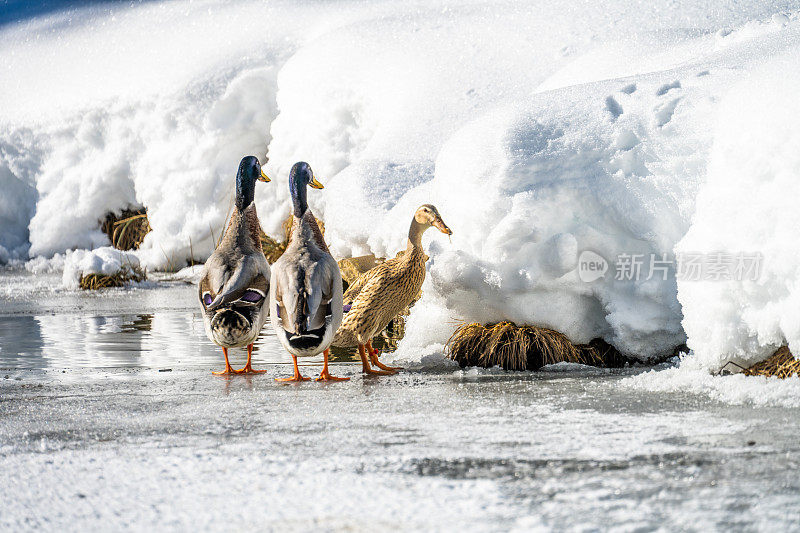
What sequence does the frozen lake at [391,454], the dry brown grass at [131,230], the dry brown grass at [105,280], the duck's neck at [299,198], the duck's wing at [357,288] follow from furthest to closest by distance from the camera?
the dry brown grass at [131,230], the dry brown grass at [105,280], the duck's wing at [357,288], the duck's neck at [299,198], the frozen lake at [391,454]

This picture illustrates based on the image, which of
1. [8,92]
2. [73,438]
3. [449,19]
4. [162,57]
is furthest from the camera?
[8,92]

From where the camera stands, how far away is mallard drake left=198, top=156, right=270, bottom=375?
457 cm

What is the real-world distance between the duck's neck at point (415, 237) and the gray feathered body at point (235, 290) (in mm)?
822

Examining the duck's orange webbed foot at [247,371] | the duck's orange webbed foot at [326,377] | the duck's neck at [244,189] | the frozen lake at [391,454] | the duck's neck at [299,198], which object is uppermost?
the duck's neck at [244,189]

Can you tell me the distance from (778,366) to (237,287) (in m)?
2.50

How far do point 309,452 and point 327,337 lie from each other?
127 centimetres

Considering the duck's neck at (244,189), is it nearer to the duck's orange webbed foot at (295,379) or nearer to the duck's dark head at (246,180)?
the duck's dark head at (246,180)

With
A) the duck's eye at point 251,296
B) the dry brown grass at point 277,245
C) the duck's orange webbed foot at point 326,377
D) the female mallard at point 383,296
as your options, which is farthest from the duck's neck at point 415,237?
the dry brown grass at point 277,245

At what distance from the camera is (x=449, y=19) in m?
10.6

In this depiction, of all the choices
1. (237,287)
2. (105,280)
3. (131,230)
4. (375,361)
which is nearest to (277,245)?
(105,280)

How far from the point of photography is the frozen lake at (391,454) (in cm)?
256

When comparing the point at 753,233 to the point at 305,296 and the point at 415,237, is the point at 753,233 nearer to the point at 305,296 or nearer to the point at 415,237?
the point at 415,237

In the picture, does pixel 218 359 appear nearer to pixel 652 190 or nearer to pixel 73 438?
pixel 73 438

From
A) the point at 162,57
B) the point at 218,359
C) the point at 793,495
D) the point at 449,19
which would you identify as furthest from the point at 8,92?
the point at 793,495
